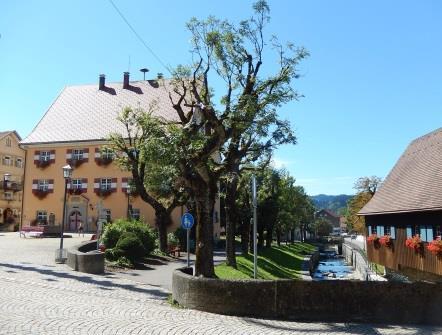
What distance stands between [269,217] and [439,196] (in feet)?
A: 93.4

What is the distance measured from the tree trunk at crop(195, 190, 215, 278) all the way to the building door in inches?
1621

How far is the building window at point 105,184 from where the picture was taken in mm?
53000

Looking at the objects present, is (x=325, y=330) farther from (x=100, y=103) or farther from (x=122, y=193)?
(x=100, y=103)

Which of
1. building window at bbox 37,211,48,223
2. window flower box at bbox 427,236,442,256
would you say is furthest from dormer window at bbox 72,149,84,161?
window flower box at bbox 427,236,442,256

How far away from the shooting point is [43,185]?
182ft

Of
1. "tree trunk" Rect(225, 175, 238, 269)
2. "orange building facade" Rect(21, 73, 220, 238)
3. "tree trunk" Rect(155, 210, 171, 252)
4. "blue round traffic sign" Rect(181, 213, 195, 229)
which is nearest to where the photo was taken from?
"blue round traffic sign" Rect(181, 213, 195, 229)

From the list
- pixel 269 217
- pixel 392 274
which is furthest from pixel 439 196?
pixel 269 217

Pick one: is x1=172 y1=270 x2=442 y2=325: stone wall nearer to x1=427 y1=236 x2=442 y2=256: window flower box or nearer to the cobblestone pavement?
the cobblestone pavement

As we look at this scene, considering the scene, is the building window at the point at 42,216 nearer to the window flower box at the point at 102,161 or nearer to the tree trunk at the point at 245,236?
the window flower box at the point at 102,161

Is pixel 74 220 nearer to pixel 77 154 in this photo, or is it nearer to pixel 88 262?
pixel 77 154

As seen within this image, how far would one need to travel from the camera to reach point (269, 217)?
51.7 m

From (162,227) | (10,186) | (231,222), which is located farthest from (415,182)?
(10,186)

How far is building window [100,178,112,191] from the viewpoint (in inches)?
2087

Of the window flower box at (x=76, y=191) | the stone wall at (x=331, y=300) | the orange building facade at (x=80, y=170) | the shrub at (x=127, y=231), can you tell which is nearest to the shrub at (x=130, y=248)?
the shrub at (x=127, y=231)
